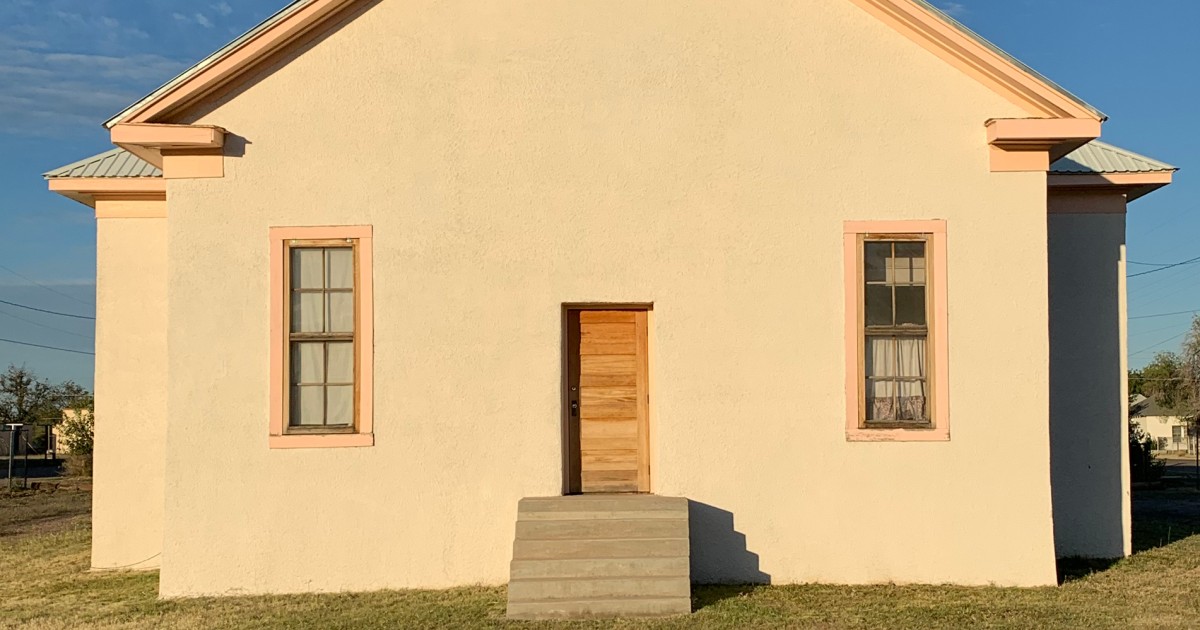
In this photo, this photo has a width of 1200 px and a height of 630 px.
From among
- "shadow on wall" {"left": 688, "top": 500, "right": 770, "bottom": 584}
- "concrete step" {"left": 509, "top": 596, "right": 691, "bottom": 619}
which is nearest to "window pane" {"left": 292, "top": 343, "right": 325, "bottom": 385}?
"concrete step" {"left": 509, "top": 596, "right": 691, "bottom": 619}

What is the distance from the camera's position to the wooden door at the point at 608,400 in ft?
34.1

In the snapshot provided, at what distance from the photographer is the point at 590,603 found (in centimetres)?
889

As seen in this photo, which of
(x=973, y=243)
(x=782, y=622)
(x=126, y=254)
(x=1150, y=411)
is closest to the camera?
(x=782, y=622)

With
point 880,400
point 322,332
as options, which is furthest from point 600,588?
point 322,332

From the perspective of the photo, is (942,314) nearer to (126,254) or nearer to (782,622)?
(782,622)

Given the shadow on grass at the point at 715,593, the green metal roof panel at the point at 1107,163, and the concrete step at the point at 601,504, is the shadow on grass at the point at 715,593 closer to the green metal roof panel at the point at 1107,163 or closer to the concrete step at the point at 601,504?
the concrete step at the point at 601,504

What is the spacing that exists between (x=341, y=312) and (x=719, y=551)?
4.28 m

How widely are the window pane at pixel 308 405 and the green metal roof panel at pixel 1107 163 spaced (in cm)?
819

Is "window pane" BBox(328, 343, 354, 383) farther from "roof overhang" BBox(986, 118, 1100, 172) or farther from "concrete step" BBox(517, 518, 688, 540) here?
"roof overhang" BBox(986, 118, 1100, 172)

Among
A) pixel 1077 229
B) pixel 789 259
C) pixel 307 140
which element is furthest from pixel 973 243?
pixel 307 140

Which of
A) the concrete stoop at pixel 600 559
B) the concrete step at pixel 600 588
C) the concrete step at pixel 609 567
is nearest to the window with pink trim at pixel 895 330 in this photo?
the concrete stoop at pixel 600 559

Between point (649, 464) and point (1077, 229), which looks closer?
point (649, 464)

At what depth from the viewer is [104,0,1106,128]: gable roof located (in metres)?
9.76

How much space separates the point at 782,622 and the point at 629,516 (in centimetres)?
170
